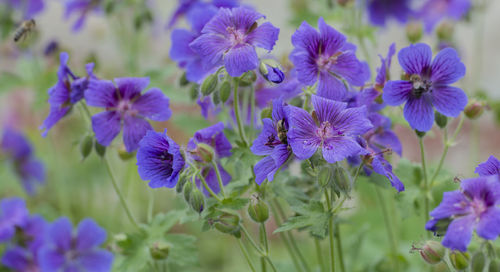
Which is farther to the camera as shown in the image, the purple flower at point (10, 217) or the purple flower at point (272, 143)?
the purple flower at point (10, 217)

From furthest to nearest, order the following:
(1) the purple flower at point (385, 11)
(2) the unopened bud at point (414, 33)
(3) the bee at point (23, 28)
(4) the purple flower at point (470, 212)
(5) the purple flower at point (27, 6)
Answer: (5) the purple flower at point (27, 6) → (1) the purple flower at point (385, 11) → (3) the bee at point (23, 28) → (2) the unopened bud at point (414, 33) → (4) the purple flower at point (470, 212)

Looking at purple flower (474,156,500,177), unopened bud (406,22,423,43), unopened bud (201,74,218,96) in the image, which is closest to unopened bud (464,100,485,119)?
purple flower (474,156,500,177)

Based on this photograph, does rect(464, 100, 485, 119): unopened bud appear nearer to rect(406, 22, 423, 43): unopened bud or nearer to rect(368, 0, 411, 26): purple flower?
rect(406, 22, 423, 43): unopened bud

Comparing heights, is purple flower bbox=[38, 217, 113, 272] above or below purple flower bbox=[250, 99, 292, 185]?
above

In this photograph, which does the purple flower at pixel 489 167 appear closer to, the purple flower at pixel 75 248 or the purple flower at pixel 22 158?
the purple flower at pixel 75 248

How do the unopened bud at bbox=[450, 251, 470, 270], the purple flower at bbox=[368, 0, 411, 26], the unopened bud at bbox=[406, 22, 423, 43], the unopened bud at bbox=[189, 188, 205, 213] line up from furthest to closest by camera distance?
the purple flower at bbox=[368, 0, 411, 26] < the unopened bud at bbox=[406, 22, 423, 43] < the unopened bud at bbox=[189, 188, 205, 213] < the unopened bud at bbox=[450, 251, 470, 270]

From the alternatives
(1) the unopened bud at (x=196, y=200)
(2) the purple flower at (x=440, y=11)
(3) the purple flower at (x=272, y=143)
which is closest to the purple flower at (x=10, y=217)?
(1) the unopened bud at (x=196, y=200)

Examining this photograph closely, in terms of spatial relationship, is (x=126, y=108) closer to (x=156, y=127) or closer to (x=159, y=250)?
(x=159, y=250)
